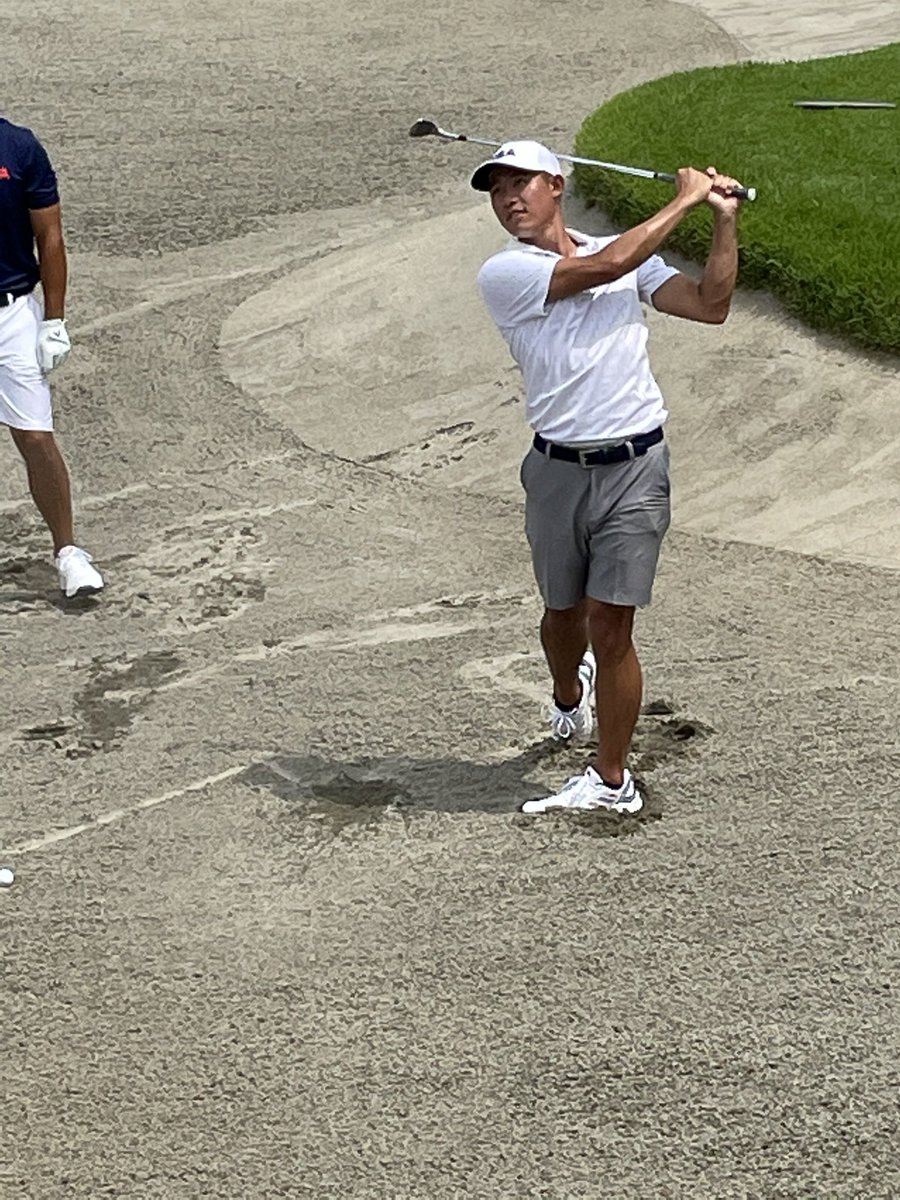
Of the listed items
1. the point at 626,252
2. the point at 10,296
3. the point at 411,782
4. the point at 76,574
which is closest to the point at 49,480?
the point at 76,574

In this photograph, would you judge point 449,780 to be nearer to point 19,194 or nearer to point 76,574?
point 76,574

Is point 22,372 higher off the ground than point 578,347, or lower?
lower

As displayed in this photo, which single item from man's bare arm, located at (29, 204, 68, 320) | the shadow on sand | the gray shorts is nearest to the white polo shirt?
the gray shorts

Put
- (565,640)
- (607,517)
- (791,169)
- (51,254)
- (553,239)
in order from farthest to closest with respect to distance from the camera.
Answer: (791,169) → (51,254) → (565,640) → (607,517) → (553,239)

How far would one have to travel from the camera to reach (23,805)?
6.53 metres

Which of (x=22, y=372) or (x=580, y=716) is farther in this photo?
(x=22, y=372)

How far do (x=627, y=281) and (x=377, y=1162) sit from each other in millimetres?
2778

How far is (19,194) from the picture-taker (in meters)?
7.84

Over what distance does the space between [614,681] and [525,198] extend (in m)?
1.58

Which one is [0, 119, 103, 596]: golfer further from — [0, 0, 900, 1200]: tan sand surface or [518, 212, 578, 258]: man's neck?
[518, 212, 578, 258]: man's neck

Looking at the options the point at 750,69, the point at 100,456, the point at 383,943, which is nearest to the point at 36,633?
the point at 100,456

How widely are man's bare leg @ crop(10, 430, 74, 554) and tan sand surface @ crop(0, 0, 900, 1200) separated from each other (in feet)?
1.17

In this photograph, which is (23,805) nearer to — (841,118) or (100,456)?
(100,456)

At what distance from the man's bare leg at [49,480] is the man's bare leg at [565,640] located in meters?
2.97
